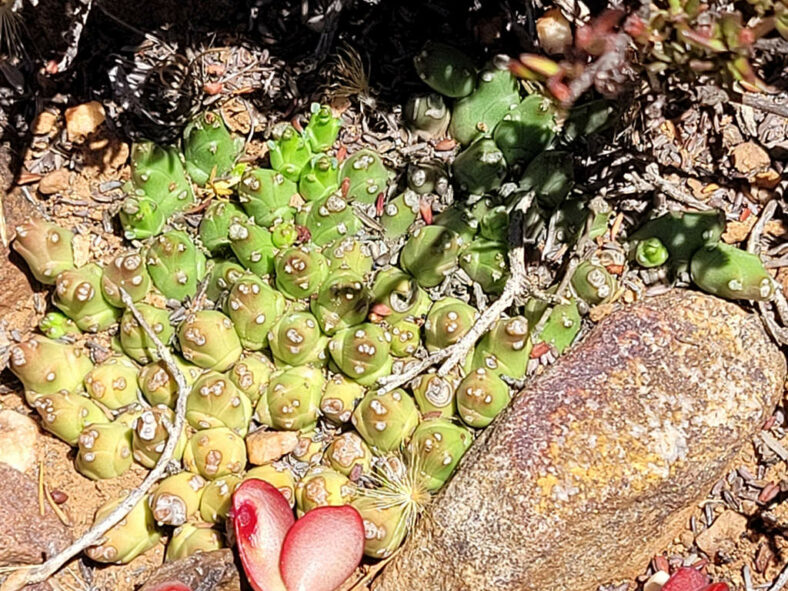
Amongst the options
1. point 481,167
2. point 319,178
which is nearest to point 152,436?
point 319,178

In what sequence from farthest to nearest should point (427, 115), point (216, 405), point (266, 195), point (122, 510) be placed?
point (427, 115)
point (266, 195)
point (216, 405)
point (122, 510)

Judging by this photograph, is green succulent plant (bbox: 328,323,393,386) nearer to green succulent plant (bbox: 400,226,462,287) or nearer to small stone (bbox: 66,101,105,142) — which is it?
green succulent plant (bbox: 400,226,462,287)

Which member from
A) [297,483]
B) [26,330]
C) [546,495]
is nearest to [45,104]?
[26,330]

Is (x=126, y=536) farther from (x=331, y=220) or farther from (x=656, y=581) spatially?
(x=656, y=581)

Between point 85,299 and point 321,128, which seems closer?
point 85,299

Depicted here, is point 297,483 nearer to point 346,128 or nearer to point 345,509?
point 345,509

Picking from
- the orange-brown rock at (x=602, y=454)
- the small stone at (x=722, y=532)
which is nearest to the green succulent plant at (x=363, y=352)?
the orange-brown rock at (x=602, y=454)

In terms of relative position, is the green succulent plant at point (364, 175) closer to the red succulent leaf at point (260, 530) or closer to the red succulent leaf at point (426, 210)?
the red succulent leaf at point (426, 210)
